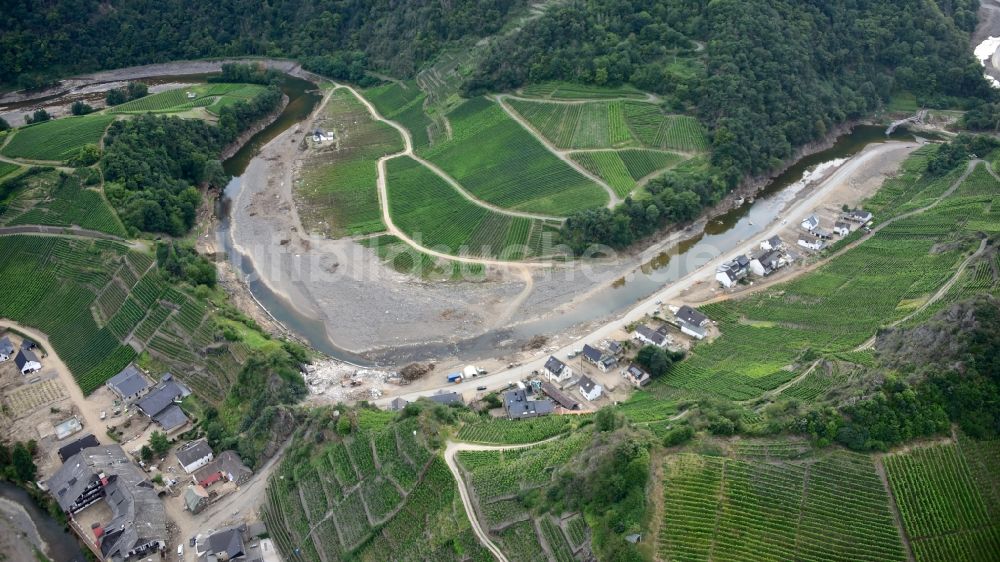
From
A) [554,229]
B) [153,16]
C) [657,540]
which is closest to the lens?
[657,540]

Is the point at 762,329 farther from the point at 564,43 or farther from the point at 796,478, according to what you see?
the point at 564,43

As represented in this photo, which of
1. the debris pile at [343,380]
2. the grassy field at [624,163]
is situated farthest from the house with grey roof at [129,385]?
the grassy field at [624,163]

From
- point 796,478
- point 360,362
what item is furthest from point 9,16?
point 796,478

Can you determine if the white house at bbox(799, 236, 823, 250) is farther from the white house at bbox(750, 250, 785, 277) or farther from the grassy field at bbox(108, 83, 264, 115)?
the grassy field at bbox(108, 83, 264, 115)

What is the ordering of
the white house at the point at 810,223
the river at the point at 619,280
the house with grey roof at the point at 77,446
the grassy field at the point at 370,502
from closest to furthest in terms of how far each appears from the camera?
the grassy field at the point at 370,502 < the house with grey roof at the point at 77,446 < the river at the point at 619,280 < the white house at the point at 810,223

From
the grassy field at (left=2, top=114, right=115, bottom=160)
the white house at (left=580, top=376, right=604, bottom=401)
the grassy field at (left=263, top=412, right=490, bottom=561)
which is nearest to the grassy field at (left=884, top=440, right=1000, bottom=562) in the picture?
the white house at (left=580, top=376, right=604, bottom=401)

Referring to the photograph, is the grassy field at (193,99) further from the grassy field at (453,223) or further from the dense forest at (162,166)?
the grassy field at (453,223)
